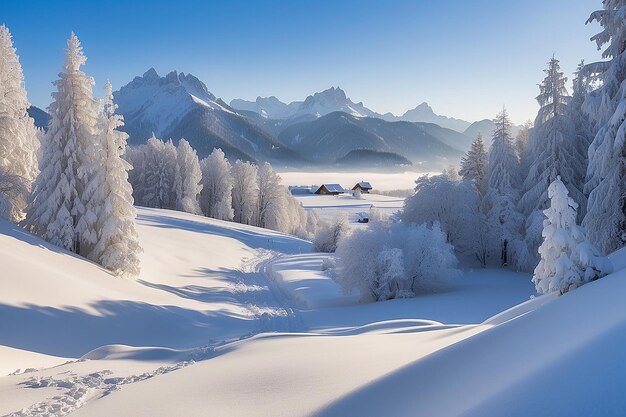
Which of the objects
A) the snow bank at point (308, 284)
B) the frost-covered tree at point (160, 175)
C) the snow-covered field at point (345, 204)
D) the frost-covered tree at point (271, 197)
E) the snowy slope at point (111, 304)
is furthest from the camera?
the snow-covered field at point (345, 204)

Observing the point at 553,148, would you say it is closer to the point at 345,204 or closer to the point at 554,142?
the point at 554,142

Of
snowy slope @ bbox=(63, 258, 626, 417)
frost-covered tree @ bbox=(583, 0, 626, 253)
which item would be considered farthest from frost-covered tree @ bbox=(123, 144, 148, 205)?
snowy slope @ bbox=(63, 258, 626, 417)

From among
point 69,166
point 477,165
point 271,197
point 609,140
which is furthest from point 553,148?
point 271,197

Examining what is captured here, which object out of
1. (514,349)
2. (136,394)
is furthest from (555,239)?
(136,394)

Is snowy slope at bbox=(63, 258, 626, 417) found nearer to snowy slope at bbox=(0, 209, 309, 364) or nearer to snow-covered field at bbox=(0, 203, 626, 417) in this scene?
snow-covered field at bbox=(0, 203, 626, 417)

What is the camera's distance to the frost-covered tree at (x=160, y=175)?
242 feet

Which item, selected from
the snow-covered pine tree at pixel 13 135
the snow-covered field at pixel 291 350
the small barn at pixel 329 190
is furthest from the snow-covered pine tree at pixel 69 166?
the small barn at pixel 329 190

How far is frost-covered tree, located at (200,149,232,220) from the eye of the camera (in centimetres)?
7444

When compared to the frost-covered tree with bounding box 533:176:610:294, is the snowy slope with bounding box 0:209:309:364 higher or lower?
lower

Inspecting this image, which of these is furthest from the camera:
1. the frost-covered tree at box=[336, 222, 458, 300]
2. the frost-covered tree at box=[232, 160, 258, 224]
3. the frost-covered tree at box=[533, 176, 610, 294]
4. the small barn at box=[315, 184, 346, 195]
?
the small barn at box=[315, 184, 346, 195]

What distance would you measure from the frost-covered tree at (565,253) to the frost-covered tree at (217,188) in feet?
223

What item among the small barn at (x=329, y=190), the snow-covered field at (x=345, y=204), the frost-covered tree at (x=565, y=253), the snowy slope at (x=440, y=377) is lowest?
the snowy slope at (x=440, y=377)

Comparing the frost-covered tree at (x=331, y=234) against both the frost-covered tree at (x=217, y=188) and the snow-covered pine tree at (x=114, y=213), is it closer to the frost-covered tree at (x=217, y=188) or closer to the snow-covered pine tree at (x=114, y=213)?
the frost-covered tree at (x=217, y=188)

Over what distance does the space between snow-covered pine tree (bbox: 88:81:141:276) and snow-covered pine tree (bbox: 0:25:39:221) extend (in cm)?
506
